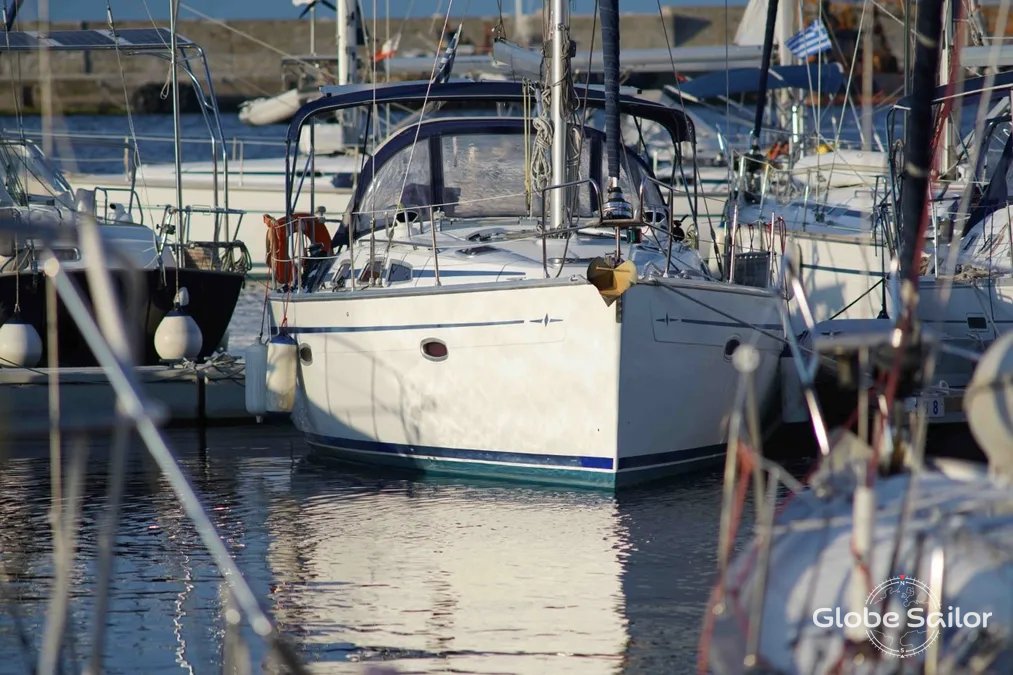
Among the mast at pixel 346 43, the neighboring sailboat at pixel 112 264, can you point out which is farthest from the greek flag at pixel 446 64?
the mast at pixel 346 43

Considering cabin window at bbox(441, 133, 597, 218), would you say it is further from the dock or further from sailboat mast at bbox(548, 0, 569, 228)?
the dock

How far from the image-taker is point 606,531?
8.23 m

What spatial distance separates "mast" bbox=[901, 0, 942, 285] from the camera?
538 cm

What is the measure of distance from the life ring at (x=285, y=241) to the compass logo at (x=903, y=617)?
749cm

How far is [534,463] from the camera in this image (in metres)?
→ 9.47

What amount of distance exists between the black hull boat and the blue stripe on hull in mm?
2930

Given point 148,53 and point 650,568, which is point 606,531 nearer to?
point 650,568

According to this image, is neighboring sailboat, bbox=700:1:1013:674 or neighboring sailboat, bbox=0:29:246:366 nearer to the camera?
neighboring sailboat, bbox=700:1:1013:674

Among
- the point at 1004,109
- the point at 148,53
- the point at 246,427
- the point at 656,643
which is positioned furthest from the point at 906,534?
the point at 148,53

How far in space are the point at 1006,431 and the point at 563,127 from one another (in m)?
5.92

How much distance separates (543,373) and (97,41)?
7.39 m

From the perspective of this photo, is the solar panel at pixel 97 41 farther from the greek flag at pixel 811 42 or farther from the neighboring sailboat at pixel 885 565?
the neighboring sailboat at pixel 885 565

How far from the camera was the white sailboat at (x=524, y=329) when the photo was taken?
9.02 metres

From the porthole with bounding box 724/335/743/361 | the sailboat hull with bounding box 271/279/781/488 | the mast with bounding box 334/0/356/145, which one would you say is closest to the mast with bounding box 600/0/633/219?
the sailboat hull with bounding box 271/279/781/488
